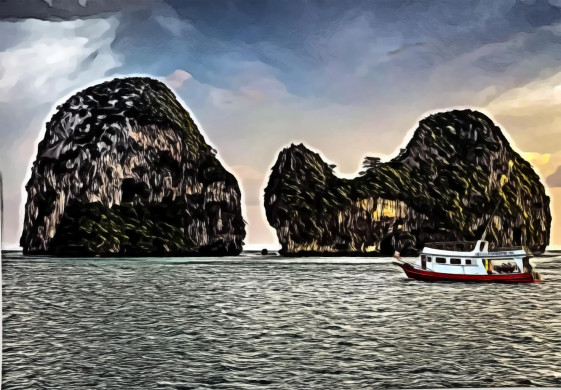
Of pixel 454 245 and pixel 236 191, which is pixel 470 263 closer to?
pixel 454 245

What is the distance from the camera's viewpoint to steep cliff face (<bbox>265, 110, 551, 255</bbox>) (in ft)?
14.8

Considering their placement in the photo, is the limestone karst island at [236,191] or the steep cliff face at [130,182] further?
the limestone karst island at [236,191]

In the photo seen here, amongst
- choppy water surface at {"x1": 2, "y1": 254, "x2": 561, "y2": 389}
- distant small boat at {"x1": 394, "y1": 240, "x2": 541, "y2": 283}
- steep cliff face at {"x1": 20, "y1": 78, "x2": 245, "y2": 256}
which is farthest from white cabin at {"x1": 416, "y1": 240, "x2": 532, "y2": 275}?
steep cliff face at {"x1": 20, "y1": 78, "x2": 245, "y2": 256}

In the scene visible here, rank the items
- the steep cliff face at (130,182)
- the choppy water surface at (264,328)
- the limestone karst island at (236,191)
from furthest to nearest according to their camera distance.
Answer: the limestone karst island at (236,191)
the steep cliff face at (130,182)
the choppy water surface at (264,328)

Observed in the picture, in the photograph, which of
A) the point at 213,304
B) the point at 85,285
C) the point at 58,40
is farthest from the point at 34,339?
the point at 58,40

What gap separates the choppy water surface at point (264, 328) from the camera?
154 inches

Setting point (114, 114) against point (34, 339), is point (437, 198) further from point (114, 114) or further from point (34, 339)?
point (34, 339)

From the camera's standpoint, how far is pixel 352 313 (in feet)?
14.2

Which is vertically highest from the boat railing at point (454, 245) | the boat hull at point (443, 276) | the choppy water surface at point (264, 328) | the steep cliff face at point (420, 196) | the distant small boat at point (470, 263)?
the steep cliff face at point (420, 196)

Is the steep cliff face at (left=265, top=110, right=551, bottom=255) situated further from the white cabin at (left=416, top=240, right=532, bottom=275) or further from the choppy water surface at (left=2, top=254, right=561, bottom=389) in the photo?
the choppy water surface at (left=2, top=254, right=561, bottom=389)

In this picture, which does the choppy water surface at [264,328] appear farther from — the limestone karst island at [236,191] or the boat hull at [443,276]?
the limestone karst island at [236,191]

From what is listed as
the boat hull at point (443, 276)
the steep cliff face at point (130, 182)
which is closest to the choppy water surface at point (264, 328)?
the boat hull at point (443, 276)

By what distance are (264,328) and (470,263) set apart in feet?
4.81

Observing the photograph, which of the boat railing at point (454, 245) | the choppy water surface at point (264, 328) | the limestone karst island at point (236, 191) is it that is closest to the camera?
the choppy water surface at point (264, 328)
